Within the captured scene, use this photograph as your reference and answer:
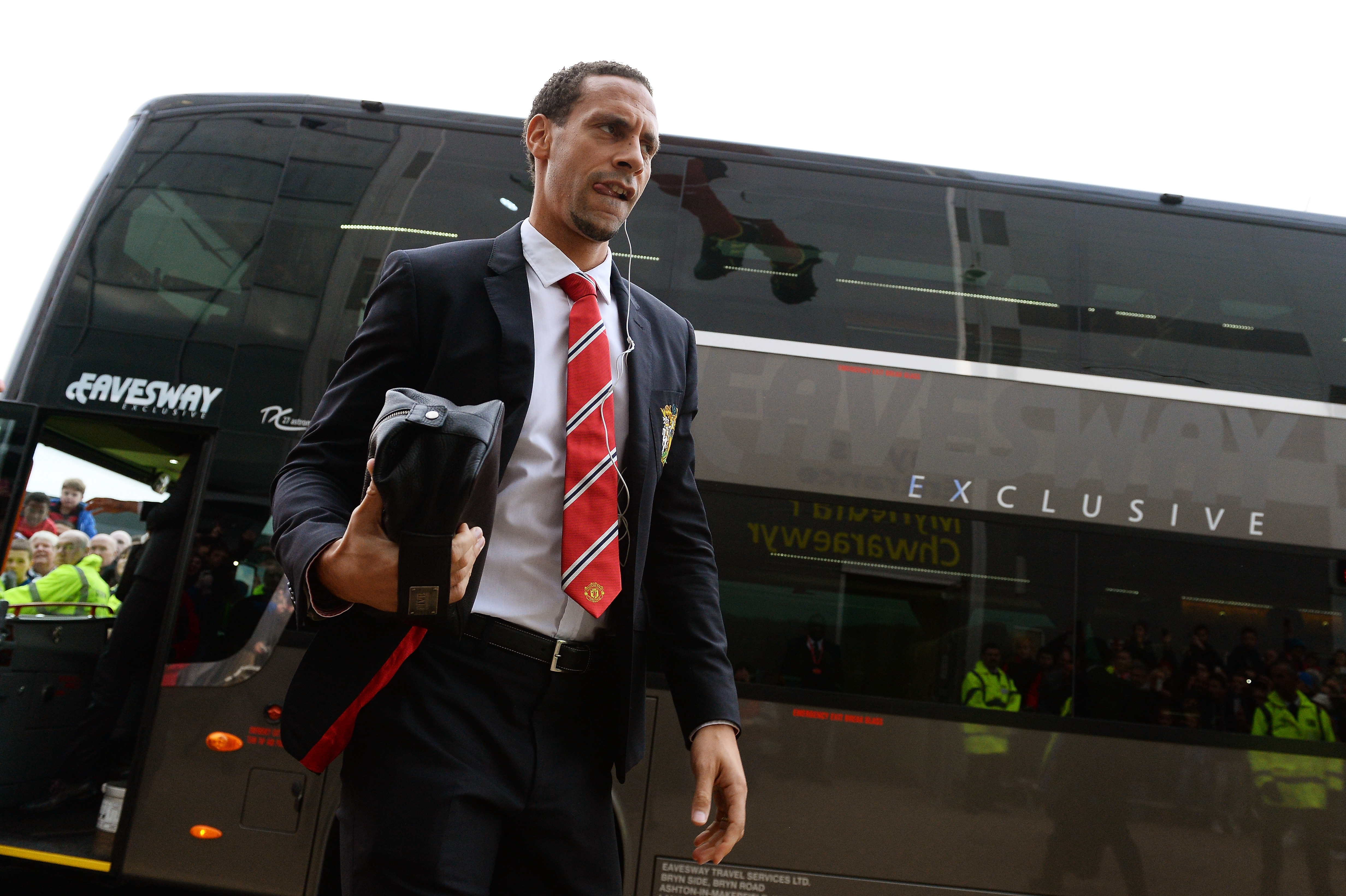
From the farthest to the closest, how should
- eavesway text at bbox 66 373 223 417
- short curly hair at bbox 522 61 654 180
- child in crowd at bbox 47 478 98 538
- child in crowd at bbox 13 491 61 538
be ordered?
1. child in crowd at bbox 47 478 98 538
2. child in crowd at bbox 13 491 61 538
3. eavesway text at bbox 66 373 223 417
4. short curly hair at bbox 522 61 654 180

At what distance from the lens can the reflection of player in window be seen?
409 cm

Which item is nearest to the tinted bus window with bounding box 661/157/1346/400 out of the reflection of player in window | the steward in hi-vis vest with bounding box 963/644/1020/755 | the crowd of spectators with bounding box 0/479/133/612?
the reflection of player in window

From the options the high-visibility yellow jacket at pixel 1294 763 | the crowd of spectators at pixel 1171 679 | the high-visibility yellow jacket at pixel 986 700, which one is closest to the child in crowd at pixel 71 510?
the high-visibility yellow jacket at pixel 986 700

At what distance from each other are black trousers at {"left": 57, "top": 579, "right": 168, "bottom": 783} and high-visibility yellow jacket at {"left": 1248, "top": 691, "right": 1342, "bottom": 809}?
4.97 m

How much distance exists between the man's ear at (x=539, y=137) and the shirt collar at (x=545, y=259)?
133 millimetres

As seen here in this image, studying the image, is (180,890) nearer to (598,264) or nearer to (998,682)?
(998,682)

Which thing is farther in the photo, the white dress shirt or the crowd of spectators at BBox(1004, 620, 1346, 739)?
the crowd of spectators at BBox(1004, 620, 1346, 739)

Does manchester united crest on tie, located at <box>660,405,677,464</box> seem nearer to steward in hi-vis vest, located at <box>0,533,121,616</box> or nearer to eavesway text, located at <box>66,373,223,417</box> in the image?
eavesway text, located at <box>66,373,223,417</box>

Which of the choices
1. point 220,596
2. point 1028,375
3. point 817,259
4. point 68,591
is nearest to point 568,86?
point 817,259

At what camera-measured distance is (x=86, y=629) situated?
465 centimetres

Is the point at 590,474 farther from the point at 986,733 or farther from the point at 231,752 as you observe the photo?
the point at 231,752

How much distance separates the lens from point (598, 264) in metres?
1.72

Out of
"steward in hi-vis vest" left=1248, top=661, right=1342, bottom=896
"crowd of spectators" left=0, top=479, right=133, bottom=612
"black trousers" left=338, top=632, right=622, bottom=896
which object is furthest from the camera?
"crowd of spectators" left=0, top=479, right=133, bottom=612

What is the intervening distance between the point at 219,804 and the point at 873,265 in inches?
142
